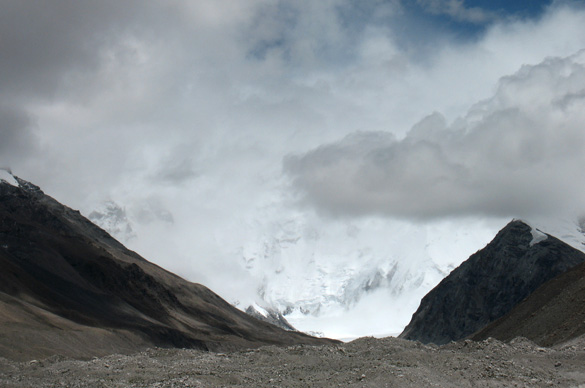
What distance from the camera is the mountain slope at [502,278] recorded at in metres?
177

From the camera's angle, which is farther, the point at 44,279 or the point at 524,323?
the point at 44,279

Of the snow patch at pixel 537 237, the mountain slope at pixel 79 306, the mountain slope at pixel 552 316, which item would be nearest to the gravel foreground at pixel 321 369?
the mountain slope at pixel 552 316

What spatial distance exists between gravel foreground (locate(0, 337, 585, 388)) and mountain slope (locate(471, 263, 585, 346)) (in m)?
18.3

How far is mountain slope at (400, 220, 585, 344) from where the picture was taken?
177 m

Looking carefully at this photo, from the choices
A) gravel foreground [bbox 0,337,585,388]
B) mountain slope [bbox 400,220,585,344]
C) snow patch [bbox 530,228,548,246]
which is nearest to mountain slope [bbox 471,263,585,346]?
gravel foreground [bbox 0,337,585,388]

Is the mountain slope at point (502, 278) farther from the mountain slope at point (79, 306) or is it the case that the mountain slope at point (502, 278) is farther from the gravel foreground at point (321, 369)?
the gravel foreground at point (321, 369)

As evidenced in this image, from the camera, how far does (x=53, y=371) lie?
39406mm

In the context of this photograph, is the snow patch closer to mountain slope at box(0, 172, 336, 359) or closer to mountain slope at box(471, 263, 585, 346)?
mountain slope at box(0, 172, 336, 359)

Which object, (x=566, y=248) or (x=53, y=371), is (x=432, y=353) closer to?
(x=53, y=371)

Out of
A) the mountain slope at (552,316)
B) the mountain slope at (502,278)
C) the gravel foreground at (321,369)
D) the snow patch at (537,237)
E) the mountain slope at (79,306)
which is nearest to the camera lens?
the gravel foreground at (321,369)

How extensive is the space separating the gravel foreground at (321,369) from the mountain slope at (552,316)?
18252 millimetres

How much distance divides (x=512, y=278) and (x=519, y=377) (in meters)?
154

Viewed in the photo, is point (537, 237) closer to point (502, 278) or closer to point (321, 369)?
point (502, 278)

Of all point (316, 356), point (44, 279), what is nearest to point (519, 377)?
point (316, 356)
